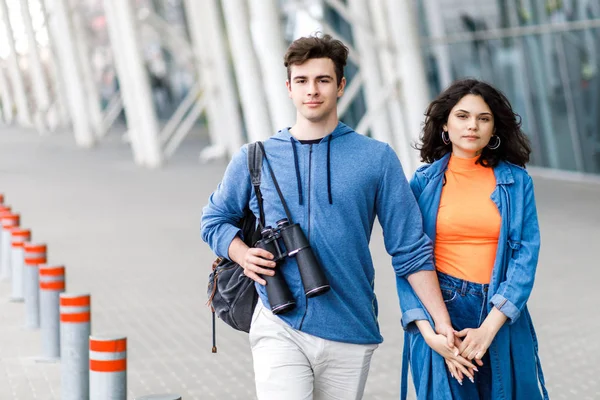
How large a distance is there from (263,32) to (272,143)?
13135mm

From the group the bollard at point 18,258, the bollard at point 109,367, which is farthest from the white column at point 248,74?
the bollard at point 109,367

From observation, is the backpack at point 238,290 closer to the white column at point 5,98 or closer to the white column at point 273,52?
the white column at point 273,52

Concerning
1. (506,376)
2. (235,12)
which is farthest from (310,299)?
(235,12)

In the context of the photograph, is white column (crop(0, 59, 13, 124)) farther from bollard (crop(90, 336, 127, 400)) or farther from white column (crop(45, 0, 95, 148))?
bollard (crop(90, 336, 127, 400))

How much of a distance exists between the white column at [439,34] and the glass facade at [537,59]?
0.8 inches

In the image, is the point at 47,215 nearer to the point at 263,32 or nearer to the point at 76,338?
the point at 263,32

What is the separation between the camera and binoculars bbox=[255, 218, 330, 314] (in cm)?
364

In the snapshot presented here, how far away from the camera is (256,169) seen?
3809mm

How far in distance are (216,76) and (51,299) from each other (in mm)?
19757

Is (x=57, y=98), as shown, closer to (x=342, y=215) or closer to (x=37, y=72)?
(x=37, y=72)

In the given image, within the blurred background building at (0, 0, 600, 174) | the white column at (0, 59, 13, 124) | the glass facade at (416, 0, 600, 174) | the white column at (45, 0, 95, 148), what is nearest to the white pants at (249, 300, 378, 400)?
the blurred background building at (0, 0, 600, 174)

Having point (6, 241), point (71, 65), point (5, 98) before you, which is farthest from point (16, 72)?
point (6, 241)

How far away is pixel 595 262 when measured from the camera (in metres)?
11.4

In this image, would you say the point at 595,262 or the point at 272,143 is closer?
the point at 272,143
